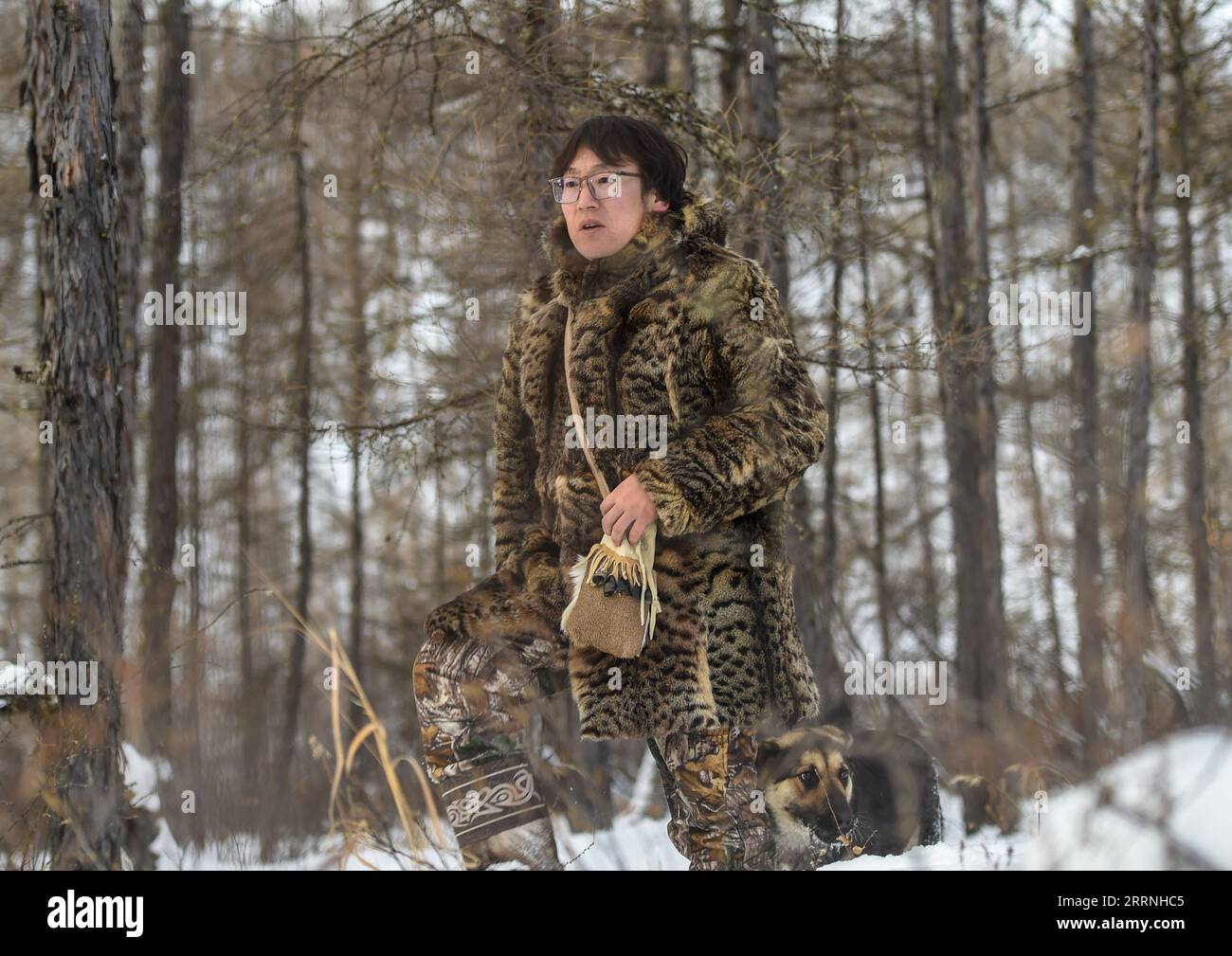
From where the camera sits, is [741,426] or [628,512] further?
[741,426]

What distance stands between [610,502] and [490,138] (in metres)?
4.05

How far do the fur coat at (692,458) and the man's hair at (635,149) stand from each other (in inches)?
3.8

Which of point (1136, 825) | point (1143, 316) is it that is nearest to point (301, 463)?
point (1143, 316)

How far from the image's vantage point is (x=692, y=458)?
9.66ft

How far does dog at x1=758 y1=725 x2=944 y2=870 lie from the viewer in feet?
12.4

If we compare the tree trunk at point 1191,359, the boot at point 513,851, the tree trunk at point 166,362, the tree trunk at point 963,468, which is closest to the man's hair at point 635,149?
the boot at point 513,851

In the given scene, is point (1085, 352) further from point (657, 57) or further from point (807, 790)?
point (807, 790)

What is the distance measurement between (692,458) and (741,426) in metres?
0.17

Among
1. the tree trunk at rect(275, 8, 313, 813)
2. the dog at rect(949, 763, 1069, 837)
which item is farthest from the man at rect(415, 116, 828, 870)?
the tree trunk at rect(275, 8, 313, 813)

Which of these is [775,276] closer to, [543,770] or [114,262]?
[543,770]

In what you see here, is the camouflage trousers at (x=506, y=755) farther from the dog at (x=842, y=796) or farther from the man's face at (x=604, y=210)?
the man's face at (x=604, y=210)

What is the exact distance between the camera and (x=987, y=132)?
9.54 meters

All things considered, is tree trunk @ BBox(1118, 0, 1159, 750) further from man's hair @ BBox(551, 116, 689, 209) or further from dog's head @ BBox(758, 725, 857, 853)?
man's hair @ BBox(551, 116, 689, 209)

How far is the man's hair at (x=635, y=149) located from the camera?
10.5 ft
